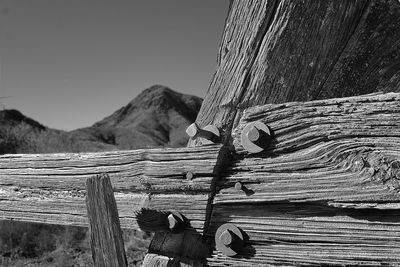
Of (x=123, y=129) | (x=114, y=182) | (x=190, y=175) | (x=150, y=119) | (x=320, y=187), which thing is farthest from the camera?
(x=150, y=119)

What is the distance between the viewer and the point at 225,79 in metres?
1.72

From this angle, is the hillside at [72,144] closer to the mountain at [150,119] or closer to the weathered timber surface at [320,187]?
the mountain at [150,119]

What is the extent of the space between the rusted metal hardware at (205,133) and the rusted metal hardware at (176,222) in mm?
284

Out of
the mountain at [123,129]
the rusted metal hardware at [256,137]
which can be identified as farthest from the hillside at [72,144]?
the rusted metal hardware at [256,137]

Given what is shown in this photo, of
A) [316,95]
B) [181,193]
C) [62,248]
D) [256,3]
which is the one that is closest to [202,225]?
[181,193]

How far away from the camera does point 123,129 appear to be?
21.4 metres

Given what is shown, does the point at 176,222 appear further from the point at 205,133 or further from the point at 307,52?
the point at 307,52

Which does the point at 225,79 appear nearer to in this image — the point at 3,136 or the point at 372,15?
the point at 372,15

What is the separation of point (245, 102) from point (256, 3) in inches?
13.5

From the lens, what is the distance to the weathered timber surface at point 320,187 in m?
1.40

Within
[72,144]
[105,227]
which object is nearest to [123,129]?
[72,144]

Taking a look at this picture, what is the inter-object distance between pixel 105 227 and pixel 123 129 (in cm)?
1979

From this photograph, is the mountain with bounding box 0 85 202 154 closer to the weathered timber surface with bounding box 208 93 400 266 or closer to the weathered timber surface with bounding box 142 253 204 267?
the weathered timber surface with bounding box 142 253 204 267

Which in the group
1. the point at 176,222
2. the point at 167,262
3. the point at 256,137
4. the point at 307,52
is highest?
the point at 307,52
